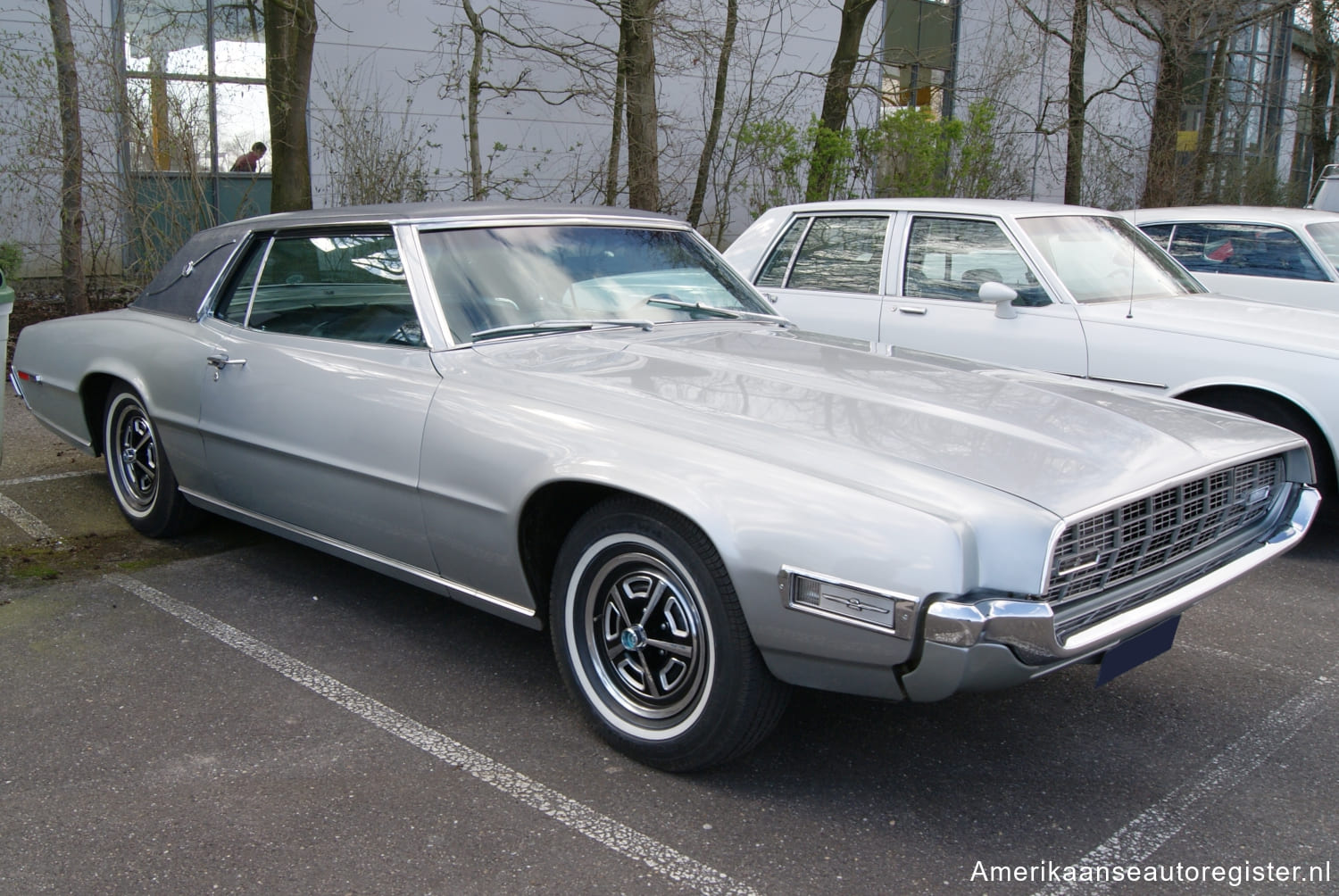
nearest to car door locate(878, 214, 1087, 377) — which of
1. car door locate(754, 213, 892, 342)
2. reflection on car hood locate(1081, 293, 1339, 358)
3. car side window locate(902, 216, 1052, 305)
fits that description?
car side window locate(902, 216, 1052, 305)

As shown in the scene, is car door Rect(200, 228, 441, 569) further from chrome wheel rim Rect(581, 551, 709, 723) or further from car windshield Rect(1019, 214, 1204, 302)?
car windshield Rect(1019, 214, 1204, 302)

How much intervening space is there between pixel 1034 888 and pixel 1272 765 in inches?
40.0

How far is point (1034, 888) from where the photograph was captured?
8.17ft

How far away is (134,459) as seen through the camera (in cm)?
492

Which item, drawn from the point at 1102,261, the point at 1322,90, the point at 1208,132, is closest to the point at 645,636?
the point at 1102,261

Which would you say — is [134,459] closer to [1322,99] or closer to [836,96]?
[836,96]

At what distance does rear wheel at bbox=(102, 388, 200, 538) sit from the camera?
4.72m

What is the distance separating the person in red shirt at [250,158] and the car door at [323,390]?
962 centimetres

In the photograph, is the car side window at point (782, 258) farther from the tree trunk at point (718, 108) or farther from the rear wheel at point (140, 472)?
the tree trunk at point (718, 108)

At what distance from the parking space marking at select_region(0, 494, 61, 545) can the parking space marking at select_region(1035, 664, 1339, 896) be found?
435 centimetres

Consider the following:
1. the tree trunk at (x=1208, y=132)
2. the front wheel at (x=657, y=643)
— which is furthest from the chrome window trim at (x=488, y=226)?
the tree trunk at (x=1208, y=132)

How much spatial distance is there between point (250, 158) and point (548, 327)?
10954mm

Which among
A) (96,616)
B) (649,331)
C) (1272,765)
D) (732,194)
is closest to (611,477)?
(649,331)

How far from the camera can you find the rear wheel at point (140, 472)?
472cm
